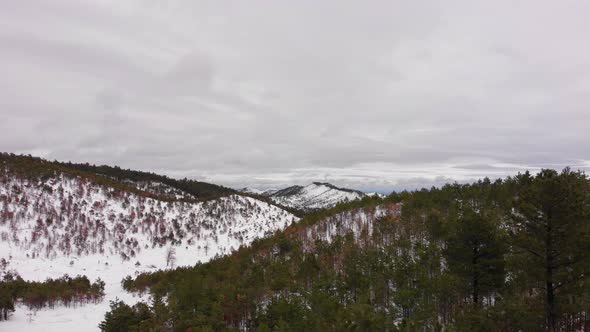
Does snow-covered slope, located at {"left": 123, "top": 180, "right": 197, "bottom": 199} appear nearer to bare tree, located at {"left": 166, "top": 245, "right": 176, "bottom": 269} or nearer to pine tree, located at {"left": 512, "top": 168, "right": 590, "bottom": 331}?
bare tree, located at {"left": 166, "top": 245, "right": 176, "bottom": 269}

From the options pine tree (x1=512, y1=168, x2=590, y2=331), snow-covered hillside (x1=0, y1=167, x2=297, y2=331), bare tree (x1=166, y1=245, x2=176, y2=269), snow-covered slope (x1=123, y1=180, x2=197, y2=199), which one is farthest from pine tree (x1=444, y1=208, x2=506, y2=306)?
snow-covered slope (x1=123, y1=180, x2=197, y2=199)

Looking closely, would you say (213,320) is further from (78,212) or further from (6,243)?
(78,212)

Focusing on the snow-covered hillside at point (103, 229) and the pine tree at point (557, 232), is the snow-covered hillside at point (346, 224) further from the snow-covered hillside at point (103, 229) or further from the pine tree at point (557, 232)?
the pine tree at point (557, 232)

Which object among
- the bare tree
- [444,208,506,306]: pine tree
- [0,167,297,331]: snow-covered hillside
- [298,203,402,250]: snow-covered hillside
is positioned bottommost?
the bare tree

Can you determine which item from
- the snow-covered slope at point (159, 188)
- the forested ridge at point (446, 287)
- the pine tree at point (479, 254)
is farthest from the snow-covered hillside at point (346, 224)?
the snow-covered slope at point (159, 188)

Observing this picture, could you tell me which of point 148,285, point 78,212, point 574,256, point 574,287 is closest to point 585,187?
point 574,256

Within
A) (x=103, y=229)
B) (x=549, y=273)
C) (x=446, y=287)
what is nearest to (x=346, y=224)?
(x=446, y=287)
